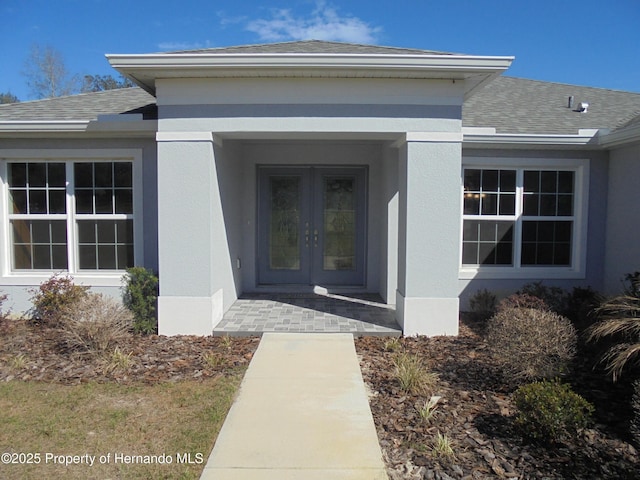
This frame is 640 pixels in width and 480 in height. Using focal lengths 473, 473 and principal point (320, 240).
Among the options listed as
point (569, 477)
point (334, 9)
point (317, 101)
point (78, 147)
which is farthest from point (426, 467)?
point (334, 9)

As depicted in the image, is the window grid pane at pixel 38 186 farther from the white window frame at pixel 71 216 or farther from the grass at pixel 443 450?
the grass at pixel 443 450

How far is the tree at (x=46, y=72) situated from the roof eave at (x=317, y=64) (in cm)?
3552

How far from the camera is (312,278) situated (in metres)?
10.4

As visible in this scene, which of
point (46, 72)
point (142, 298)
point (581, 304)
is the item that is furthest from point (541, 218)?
point (46, 72)

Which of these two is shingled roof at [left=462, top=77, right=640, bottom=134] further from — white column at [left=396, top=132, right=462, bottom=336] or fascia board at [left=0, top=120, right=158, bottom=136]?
fascia board at [left=0, top=120, right=158, bottom=136]

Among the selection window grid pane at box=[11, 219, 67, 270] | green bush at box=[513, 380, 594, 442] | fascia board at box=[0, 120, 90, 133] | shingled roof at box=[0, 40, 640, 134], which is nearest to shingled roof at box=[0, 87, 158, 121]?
shingled roof at box=[0, 40, 640, 134]

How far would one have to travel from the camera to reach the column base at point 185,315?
7309 millimetres

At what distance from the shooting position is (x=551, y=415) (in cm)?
392

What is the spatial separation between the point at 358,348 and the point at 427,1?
9.16m

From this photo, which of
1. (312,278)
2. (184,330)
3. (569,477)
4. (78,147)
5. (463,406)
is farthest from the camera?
(312,278)

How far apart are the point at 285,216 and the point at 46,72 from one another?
35393 mm

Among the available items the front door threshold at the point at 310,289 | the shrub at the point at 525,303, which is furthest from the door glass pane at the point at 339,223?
the shrub at the point at 525,303

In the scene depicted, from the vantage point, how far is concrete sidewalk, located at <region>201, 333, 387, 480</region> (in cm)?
371

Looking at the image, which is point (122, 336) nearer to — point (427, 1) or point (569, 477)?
point (569, 477)
